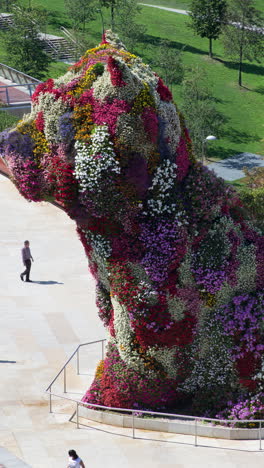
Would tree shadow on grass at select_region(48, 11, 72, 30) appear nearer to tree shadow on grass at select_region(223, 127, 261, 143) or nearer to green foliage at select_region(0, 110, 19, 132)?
tree shadow on grass at select_region(223, 127, 261, 143)

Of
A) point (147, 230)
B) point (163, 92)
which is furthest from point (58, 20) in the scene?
point (147, 230)

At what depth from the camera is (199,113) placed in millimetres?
A: 55562

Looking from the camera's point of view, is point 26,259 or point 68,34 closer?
A: point 26,259

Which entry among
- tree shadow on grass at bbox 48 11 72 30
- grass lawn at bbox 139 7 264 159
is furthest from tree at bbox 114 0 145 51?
tree shadow on grass at bbox 48 11 72 30

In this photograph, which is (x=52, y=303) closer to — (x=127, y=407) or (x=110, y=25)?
(x=127, y=407)

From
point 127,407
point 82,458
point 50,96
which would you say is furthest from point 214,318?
point 50,96

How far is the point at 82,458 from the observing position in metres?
20.6

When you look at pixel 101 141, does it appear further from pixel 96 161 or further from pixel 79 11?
pixel 79 11

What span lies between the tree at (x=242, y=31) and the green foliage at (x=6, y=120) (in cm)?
2828

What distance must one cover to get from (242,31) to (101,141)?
50411 mm

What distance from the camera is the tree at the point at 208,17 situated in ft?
231

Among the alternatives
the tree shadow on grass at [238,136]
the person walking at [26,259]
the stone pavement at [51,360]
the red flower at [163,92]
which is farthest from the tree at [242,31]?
the red flower at [163,92]

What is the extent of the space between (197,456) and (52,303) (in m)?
10.5

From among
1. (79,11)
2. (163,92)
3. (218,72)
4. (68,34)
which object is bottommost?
(218,72)
